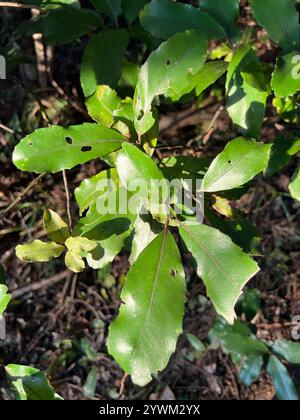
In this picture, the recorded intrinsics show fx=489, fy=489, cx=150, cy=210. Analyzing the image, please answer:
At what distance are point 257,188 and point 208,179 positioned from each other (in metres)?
1.13

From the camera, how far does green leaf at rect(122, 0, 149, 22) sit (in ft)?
4.22

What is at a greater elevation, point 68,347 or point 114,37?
point 114,37

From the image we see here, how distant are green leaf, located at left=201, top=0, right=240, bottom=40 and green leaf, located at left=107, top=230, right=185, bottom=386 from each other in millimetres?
576

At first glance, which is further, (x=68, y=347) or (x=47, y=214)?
(x=68, y=347)

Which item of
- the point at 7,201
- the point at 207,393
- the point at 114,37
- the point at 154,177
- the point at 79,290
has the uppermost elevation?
the point at 114,37

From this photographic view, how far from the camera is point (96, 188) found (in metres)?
1.19

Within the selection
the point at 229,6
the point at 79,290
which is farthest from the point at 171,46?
the point at 79,290

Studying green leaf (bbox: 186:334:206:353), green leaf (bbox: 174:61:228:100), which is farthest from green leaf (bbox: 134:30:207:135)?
green leaf (bbox: 186:334:206:353)

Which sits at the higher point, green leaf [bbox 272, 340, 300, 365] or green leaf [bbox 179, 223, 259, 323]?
green leaf [bbox 179, 223, 259, 323]

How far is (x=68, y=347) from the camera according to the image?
203 centimetres

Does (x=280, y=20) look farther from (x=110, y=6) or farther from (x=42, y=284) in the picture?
(x=42, y=284)

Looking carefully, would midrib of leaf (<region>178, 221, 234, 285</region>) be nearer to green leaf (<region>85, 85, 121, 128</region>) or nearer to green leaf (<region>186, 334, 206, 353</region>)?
green leaf (<region>85, 85, 121, 128</region>)
